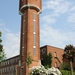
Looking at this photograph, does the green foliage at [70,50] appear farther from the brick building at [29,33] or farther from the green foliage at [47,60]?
the green foliage at [47,60]

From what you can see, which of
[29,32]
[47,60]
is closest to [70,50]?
[29,32]

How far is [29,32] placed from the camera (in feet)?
182

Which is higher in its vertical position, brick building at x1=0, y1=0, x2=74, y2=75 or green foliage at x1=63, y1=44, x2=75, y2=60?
brick building at x1=0, y1=0, x2=74, y2=75

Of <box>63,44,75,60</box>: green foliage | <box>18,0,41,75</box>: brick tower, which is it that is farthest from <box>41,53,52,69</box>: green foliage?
<box>63,44,75,60</box>: green foliage

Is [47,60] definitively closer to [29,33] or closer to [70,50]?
[29,33]

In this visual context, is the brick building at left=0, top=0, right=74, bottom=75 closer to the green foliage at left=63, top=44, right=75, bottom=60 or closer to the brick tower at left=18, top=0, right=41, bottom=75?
the brick tower at left=18, top=0, right=41, bottom=75

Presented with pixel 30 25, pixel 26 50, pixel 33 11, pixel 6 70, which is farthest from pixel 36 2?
pixel 6 70

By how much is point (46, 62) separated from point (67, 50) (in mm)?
17396

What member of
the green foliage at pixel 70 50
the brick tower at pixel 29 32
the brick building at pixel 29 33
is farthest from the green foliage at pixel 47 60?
the green foliage at pixel 70 50

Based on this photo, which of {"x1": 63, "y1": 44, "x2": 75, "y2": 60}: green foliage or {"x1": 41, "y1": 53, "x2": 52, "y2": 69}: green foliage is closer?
{"x1": 63, "y1": 44, "x2": 75, "y2": 60}: green foliage

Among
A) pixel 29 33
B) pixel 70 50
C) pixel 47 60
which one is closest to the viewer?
pixel 70 50

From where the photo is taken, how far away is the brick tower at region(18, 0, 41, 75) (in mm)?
54134

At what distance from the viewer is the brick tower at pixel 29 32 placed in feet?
178

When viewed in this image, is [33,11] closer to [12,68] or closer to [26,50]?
[26,50]
